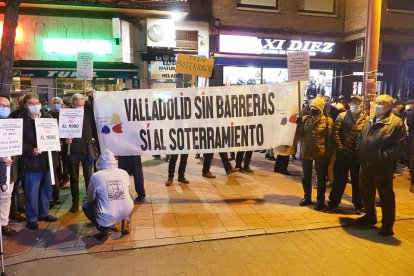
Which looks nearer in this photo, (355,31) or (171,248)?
(171,248)

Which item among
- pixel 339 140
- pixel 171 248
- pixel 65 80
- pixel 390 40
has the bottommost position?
pixel 171 248

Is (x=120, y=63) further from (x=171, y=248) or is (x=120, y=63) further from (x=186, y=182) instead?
(x=171, y=248)

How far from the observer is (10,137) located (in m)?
4.77

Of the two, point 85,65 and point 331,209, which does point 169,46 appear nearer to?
point 85,65

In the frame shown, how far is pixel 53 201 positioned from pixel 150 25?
964 cm

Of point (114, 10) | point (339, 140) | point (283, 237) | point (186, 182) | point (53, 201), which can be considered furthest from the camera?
point (114, 10)

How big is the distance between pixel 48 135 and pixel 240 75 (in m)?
11.3

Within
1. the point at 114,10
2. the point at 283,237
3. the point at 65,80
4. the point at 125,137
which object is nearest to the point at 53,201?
the point at 125,137

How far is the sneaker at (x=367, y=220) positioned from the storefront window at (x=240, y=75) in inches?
416

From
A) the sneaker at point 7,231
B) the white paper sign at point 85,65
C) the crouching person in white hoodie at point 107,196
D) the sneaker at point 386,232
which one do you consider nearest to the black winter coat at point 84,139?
the crouching person in white hoodie at point 107,196

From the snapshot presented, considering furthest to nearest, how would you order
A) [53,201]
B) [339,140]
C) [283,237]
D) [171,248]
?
[53,201] < [339,140] < [283,237] < [171,248]

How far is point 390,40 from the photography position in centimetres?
1631

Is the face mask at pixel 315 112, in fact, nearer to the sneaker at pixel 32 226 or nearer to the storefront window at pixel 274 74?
the sneaker at pixel 32 226

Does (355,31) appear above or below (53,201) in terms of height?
above
